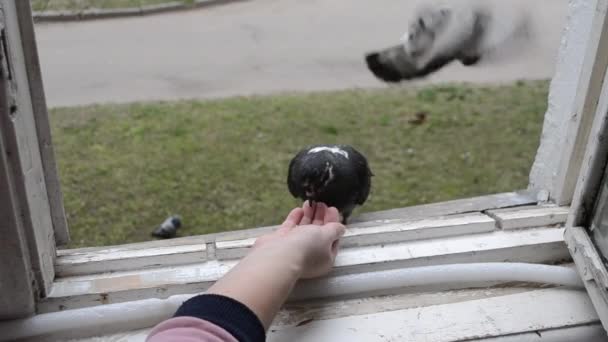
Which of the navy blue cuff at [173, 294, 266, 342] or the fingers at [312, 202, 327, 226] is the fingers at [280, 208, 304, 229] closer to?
the fingers at [312, 202, 327, 226]

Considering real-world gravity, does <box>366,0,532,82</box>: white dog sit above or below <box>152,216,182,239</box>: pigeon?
above

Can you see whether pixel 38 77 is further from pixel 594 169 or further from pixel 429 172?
pixel 429 172

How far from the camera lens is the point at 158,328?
0.47 metres

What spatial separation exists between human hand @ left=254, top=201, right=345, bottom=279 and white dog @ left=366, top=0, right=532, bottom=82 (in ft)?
1.28

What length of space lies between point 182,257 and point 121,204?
3.03ft

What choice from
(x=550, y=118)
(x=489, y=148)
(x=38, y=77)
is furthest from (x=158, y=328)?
(x=489, y=148)

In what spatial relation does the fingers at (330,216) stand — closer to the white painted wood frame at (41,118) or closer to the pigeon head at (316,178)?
the pigeon head at (316,178)

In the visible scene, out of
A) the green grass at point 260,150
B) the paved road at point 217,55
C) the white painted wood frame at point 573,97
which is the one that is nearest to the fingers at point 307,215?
the white painted wood frame at point 573,97

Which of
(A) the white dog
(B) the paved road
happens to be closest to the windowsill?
(A) the white dog

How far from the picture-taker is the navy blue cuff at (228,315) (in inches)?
18.4

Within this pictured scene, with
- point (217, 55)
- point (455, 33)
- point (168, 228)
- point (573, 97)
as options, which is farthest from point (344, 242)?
point (217, 55)

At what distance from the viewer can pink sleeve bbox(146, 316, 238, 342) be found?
0.45 metres

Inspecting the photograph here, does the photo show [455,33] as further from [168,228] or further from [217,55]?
[217,55]

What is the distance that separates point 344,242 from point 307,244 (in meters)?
0.09
